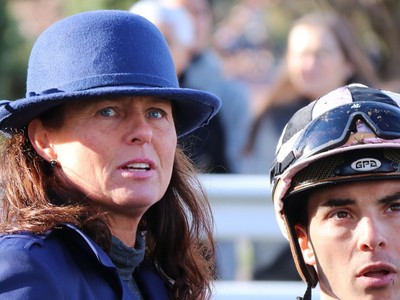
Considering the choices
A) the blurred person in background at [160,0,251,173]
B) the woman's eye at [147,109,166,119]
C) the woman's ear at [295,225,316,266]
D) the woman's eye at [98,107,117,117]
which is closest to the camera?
the woman's eye at [98,107,117,117]

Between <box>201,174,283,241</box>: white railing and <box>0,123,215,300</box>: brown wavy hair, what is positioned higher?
<box>201,174,283,241</box>: white railing

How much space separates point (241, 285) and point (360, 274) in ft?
10.2

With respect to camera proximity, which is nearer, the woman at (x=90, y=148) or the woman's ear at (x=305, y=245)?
the woman at (x=90, y=148)

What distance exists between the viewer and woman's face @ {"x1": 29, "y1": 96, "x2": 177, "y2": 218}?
3.97m

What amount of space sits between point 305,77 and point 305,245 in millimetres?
3793

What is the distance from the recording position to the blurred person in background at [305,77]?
793 cm

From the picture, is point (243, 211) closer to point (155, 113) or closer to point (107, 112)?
point (155, 113)

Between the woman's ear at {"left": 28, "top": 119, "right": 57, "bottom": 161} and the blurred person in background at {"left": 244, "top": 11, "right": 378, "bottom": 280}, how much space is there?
393 cm

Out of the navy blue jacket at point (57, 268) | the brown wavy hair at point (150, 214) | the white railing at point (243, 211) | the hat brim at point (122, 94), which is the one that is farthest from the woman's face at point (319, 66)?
the navy blue jacket at point (57, 268)

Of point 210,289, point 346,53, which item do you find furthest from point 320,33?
point 210,289

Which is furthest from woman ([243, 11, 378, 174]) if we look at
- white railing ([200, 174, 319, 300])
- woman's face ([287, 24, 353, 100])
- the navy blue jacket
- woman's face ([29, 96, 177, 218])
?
the navy blue jacket

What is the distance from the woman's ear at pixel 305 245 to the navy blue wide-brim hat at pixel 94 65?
2.10 feet

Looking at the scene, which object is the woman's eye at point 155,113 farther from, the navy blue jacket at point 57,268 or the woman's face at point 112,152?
the navy blue jacket at point 57,268

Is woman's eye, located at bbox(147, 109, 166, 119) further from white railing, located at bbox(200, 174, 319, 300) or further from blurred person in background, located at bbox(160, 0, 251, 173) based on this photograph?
blurred person in background, located at bbox(160, 0, 251, 173)
